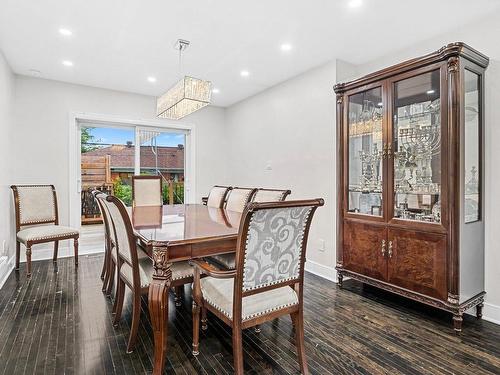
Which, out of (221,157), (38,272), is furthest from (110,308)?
(221,157)

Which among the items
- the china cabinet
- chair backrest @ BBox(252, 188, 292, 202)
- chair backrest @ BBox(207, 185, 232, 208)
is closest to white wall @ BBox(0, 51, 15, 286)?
chair backrest @ BBox(207, 185, 232, 208)

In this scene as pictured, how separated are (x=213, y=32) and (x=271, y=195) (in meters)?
1.67

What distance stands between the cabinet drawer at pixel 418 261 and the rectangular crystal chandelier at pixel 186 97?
2209 mm

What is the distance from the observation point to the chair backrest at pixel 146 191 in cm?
404

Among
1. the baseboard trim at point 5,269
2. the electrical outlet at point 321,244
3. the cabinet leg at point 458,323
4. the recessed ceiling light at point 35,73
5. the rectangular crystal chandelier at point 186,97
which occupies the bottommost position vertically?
the cabinet leg at point 458,323

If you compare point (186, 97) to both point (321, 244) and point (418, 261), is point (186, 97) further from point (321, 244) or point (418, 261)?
point (418, 261)

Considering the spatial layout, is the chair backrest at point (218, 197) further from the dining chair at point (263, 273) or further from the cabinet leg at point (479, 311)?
the cabinet leg at point (479, 311)

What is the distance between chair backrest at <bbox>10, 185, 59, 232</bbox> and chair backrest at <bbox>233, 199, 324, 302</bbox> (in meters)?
3.58

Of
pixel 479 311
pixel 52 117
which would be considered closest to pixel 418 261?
pixel 479 311

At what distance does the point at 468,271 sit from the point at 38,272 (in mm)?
4474

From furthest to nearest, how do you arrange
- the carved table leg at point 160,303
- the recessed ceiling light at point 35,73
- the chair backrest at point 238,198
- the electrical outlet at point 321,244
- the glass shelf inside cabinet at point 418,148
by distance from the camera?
the recessed ceiling light at point 35,73
the electrical outlet at point 321,244
the chair backrest at point 238,198
the glass shelf inside cabinet at point 418,148
the carved table leg at point 160,303

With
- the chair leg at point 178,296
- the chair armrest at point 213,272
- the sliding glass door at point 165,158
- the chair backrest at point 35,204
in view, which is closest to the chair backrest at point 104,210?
the chair leg at point 178,296

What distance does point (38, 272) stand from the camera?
11.7ft

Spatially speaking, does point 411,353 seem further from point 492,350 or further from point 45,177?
point 45,177
